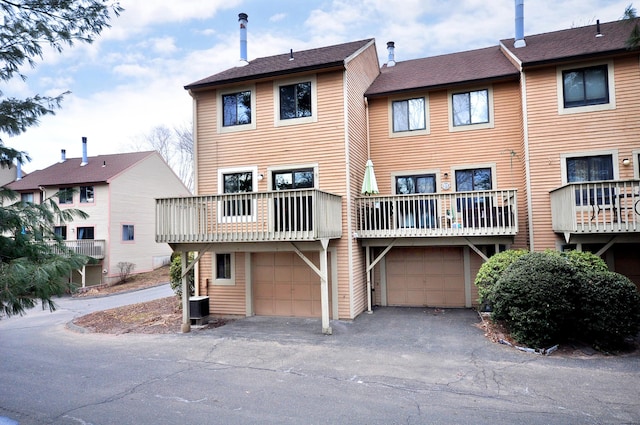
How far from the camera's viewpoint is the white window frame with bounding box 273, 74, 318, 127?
11969 millimetres

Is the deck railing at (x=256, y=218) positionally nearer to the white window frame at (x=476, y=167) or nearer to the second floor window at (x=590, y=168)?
the white window frame at (x=476, y=167)

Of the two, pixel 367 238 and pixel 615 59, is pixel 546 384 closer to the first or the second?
pixel 367 238

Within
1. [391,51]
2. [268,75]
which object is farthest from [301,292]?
[391,51]

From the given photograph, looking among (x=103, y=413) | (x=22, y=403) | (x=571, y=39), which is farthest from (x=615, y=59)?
(x=22, y=403)

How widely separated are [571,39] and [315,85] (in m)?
8.74

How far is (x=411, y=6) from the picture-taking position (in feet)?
55.3

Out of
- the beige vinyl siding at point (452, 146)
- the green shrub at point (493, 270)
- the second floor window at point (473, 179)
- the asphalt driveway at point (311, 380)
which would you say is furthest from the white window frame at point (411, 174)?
the asphalt driveway at point (311, 380)

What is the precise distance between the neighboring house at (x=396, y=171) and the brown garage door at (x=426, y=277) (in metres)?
0.04

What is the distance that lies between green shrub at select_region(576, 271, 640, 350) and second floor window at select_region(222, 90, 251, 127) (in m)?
10.4

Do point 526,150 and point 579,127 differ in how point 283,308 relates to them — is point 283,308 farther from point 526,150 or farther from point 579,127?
point 579,127

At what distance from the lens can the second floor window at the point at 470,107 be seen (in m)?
12.6

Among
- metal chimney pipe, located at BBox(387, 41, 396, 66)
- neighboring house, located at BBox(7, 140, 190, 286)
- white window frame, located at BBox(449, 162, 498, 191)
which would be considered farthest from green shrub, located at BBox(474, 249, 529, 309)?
neighboring house, located at BBox(7, 140, 190, 286)

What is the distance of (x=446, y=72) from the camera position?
13.8 m

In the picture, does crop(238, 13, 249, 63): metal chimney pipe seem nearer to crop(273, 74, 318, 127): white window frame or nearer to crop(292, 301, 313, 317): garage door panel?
crop(273, 74, 318, 127): white window frame
